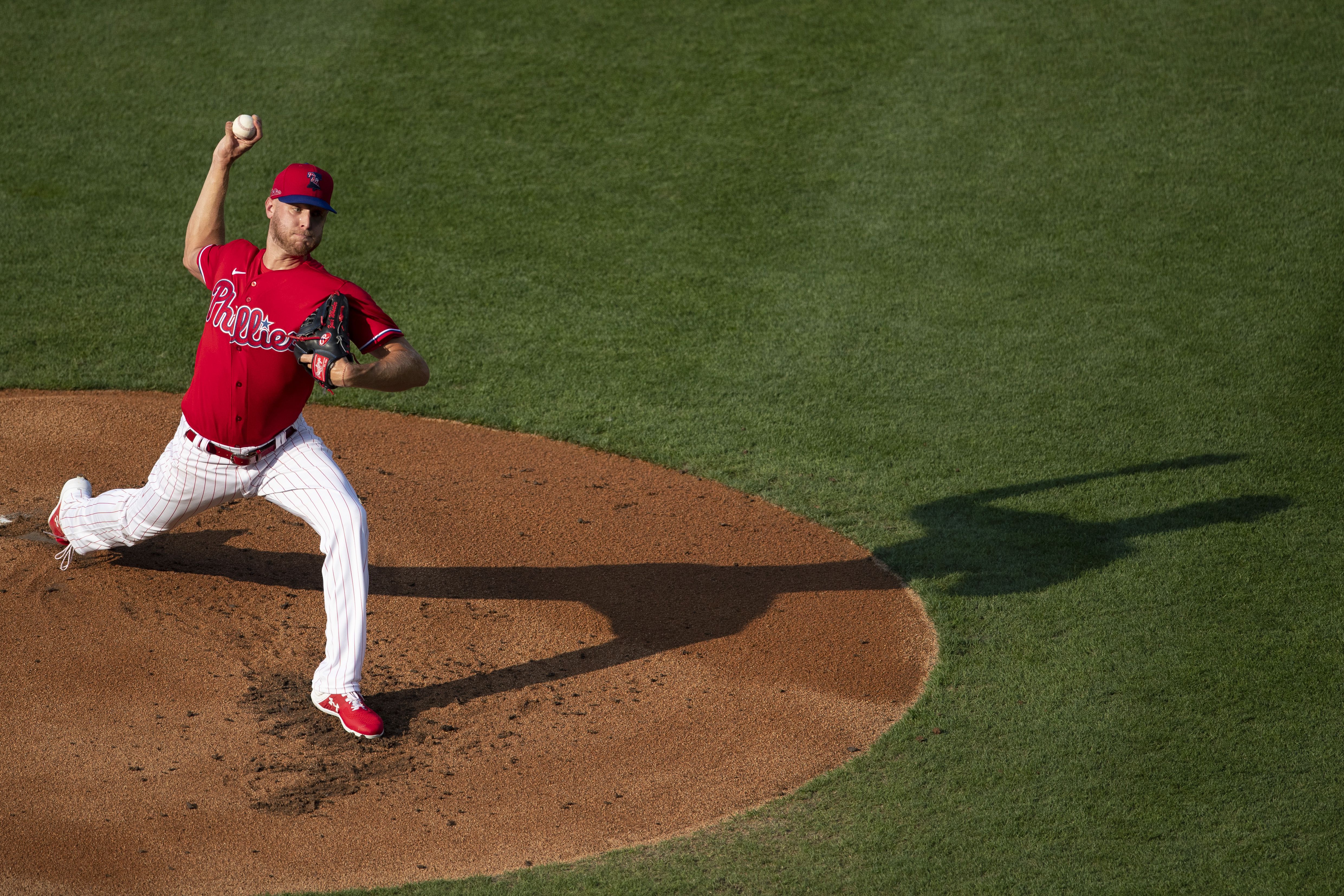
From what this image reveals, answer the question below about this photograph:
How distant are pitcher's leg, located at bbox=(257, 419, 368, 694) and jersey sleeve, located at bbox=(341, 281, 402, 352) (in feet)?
1.62

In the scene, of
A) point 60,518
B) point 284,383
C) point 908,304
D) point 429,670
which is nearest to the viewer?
point 284,383

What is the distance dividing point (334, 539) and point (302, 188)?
1281mm

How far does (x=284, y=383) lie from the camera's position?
4.73 metres

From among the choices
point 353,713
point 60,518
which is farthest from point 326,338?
point 60,518

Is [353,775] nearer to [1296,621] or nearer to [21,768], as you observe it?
[21,768]

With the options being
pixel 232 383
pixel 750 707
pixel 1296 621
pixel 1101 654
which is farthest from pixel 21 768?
pixel 1296 621

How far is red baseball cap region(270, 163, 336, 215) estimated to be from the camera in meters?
4.62

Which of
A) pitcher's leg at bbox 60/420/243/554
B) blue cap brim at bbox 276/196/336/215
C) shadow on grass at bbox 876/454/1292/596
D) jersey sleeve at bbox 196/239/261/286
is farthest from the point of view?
shadow on grass at bbox 876/454/1292/596

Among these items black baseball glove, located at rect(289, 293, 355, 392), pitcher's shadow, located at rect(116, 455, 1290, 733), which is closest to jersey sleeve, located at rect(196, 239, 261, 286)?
black baseball glove, located at rect(289, 293, 355, 392)

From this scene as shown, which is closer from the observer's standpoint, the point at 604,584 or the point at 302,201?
the point at 302,201

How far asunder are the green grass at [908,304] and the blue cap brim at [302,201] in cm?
240

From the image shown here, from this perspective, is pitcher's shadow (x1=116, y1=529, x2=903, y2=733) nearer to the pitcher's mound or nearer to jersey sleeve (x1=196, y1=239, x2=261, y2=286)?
the pitcher's mound

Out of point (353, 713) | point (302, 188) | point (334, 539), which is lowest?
point (353, 713)

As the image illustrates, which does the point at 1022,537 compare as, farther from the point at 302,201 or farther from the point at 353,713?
the point at 302,201
